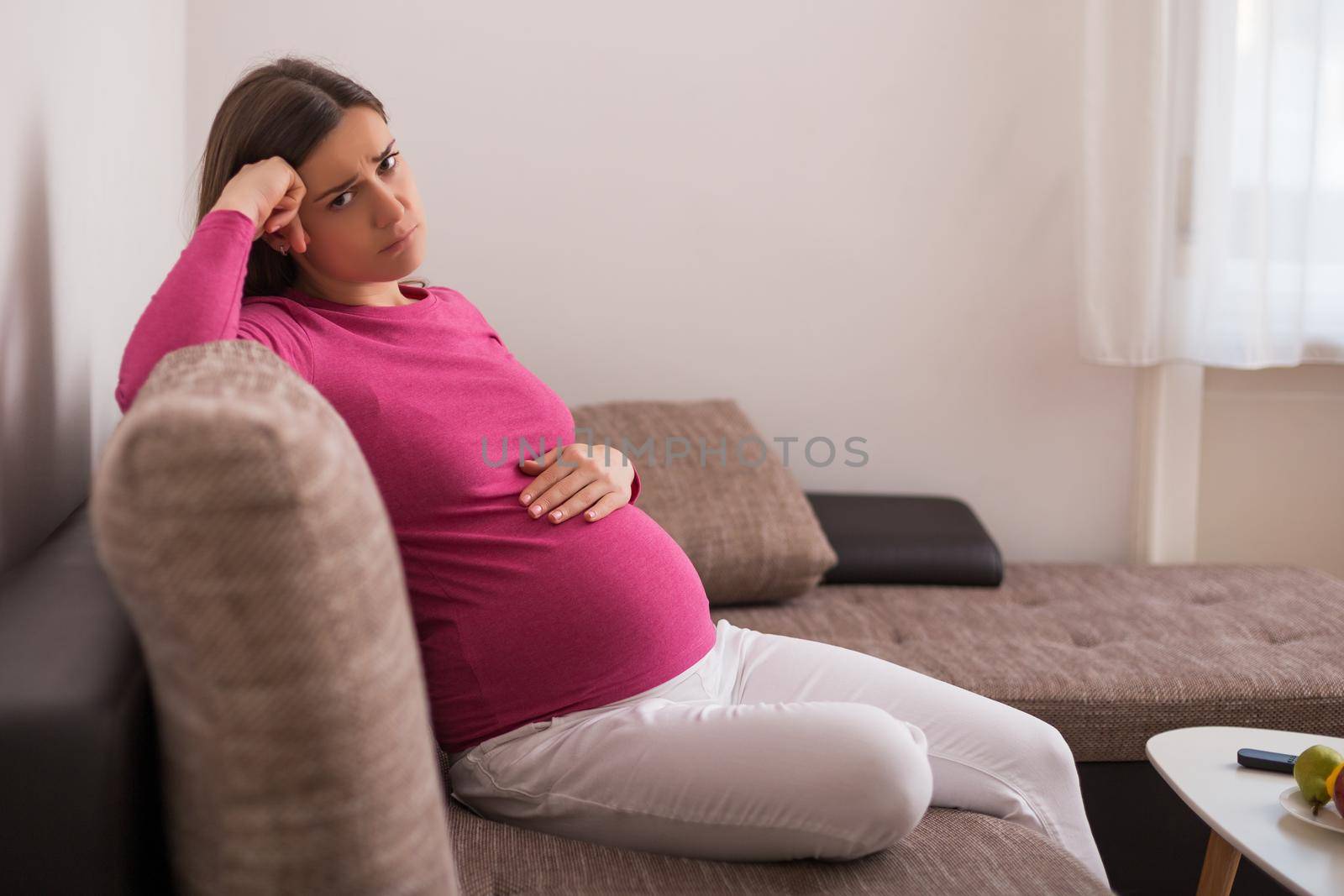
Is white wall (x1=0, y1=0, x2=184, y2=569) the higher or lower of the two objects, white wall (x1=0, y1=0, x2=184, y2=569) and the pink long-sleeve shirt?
the higher

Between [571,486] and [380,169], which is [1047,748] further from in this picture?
[380,169]

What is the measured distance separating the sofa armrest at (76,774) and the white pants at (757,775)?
1.41 feet

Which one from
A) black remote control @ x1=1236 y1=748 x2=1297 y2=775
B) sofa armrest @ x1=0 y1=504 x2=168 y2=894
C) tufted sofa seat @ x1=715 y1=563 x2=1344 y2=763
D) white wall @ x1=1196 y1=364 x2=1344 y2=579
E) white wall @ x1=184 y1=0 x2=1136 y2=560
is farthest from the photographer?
white wall @ x1=1196 y1=364 x2=1344 y2=579

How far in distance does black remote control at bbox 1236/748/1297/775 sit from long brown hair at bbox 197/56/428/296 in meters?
1.37

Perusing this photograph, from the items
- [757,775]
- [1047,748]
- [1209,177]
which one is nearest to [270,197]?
[757,775]

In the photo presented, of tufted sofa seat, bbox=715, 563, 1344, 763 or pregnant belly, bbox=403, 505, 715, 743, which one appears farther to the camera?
tufted sofa seat, bbox=715, 563, 1344, 763

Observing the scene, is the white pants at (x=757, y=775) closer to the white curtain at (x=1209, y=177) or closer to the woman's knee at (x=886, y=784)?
the woman's knee at (x=886, y=784)

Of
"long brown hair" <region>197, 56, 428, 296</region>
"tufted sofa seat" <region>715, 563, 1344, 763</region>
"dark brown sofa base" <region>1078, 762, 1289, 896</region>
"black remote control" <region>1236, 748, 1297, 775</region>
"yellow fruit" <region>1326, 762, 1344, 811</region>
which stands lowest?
"dark brown sofa base" <region>1078, 762, 1289, 896</region>

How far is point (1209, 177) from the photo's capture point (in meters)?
2.54

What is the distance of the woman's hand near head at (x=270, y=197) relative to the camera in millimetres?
1186

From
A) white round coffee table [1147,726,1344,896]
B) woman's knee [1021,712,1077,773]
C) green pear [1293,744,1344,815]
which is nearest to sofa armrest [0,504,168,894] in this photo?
woman's knee [1021,712,1077,773]

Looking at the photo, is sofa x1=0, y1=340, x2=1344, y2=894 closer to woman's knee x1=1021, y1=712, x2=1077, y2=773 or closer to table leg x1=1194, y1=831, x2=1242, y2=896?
woman's knee x1=1021, y1=712, x2=1077, y2=773

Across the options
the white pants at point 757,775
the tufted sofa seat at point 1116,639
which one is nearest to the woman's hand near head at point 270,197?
the white pants at point 757,775

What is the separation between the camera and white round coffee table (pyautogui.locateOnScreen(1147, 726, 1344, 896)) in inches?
48.9
